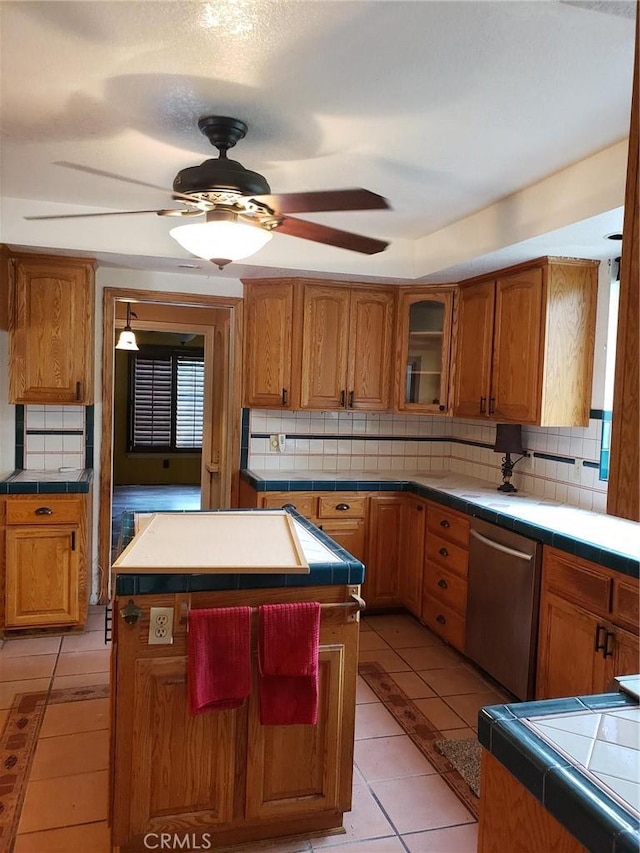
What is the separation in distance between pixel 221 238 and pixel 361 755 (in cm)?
211

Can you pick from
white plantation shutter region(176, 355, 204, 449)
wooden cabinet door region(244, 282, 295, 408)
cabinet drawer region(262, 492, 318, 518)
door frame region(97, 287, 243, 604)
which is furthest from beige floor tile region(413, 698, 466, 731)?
white plantation shutter region(176, 355, 204, 449)

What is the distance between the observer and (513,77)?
1.92m

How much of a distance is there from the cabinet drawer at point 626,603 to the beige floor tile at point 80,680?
2426 millimetres

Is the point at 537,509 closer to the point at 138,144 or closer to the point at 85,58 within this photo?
the point at 138,144

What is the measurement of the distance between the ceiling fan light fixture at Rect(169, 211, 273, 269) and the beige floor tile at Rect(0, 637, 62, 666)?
258 centimetres

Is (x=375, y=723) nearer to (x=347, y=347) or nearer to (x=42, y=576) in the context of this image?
(x=42, y=576)

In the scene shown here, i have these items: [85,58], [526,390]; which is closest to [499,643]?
[526,390]

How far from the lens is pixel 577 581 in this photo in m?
2.67

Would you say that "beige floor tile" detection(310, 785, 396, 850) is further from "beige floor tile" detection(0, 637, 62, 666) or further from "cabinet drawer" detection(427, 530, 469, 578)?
"beige floor tile" detection(0, 637, 62, 666)

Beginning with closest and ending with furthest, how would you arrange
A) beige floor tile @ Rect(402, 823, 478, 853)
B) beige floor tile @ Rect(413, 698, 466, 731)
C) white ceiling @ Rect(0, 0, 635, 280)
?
white ceiling @ Rect(0, 0, 635, 280) → beige floor tile @ Rect(402, 823, 478, 853) → beige floor tile @ Rect(413, 698, 466, 731)

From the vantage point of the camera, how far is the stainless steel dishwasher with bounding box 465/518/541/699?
2.95 m

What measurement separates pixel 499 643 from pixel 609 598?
32.5 inches

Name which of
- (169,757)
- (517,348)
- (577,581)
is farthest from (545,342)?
(169,757)

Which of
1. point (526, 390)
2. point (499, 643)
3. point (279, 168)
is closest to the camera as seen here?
point (279, 168)
